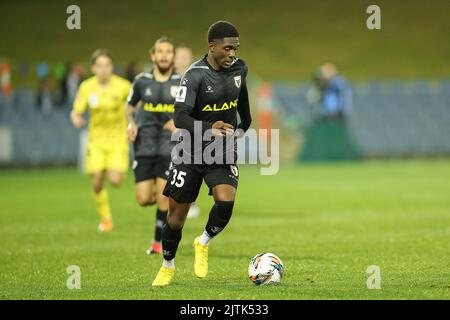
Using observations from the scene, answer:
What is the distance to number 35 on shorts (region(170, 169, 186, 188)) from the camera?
1033 cm

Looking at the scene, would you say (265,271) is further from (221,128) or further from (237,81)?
(237,81)

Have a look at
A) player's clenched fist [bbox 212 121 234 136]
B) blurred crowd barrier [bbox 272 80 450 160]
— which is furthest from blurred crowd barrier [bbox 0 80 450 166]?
player's clenched fist [bbox 212 121 234 136]

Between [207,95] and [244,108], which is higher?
[207,95]

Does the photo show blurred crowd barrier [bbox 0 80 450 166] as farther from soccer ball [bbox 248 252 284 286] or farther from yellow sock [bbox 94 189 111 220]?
soccer ball [bbox 248 252 284 286]

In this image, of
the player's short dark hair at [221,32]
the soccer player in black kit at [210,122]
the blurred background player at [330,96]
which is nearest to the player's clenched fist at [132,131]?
the soccer player in black kit at [210,122]

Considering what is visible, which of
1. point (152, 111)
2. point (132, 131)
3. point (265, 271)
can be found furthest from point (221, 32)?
point (152, 111)

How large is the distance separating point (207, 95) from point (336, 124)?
2358cm

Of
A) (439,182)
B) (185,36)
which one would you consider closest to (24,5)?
(185,36)

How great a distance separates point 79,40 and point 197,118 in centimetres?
3707

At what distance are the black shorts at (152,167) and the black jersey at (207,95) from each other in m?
3.84

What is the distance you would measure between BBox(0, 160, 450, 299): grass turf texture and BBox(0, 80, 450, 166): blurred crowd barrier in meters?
6.02

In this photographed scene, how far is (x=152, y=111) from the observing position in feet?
46.9

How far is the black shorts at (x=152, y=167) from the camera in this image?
47.0ft

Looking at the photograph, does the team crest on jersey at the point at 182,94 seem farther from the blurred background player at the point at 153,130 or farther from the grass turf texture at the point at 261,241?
the blurred background player at the point at 153,130
